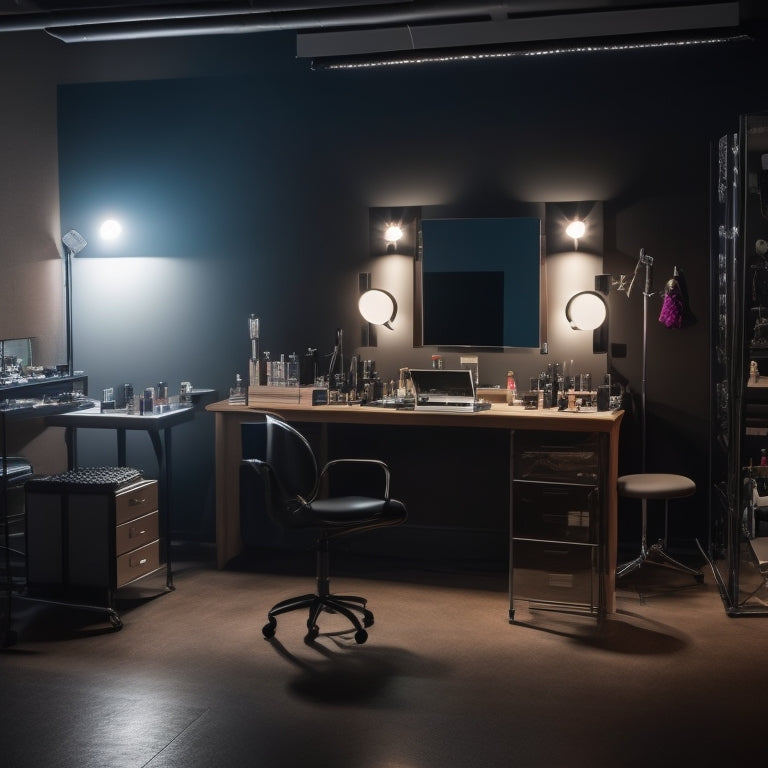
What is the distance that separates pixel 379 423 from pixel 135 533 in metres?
1.38

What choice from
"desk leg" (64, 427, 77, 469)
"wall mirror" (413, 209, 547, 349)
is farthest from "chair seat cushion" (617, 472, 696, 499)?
"desk leg" (64, 427, 77, 469)

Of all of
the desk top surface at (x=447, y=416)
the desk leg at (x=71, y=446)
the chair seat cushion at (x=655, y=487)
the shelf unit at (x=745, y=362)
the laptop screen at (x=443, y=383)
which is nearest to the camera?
the shelf unit at (x=745, y=362)

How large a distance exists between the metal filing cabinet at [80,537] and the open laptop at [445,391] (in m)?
1.55

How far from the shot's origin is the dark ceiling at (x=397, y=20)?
5.01 metres

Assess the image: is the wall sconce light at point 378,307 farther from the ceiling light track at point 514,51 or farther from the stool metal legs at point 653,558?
the stool metal legs at point 653,558

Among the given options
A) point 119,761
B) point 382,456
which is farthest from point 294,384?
point 119,761

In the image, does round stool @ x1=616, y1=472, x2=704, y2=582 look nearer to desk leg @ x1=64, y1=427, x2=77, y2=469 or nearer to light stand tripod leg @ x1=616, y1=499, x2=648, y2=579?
light stand tripod leg @ x1=616, y1=499, x2=648, y2=579

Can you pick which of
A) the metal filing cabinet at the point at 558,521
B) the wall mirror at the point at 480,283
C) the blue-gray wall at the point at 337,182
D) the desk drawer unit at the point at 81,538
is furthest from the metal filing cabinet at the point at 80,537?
the wall mirror at the point at 480,283

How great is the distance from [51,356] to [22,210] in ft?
2.99

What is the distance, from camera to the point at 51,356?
20.3 ft

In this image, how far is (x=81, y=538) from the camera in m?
4.76

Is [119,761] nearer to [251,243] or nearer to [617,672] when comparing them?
[617,672]

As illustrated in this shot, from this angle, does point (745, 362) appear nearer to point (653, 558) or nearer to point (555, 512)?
point (555, 512)

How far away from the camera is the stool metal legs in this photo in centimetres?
528
